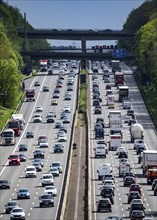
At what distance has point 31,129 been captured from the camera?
17488 centimetres

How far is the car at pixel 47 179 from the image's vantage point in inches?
4701

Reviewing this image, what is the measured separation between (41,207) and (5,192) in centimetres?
1259

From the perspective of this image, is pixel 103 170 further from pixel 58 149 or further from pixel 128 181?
pixel 58 149

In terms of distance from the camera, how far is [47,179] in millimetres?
120688

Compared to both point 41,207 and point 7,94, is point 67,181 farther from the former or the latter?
point 7,94

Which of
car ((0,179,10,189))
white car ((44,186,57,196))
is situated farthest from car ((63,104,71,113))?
white car ((44,186,57,196))

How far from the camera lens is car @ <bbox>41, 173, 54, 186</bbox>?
119 m

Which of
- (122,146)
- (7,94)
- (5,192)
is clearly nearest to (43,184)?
(5,192)

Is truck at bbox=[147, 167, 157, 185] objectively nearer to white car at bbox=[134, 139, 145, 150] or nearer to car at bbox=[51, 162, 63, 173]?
car at bbox=[51, 162, 63, 173]

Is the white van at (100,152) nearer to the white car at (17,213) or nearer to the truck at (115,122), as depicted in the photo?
the truck at (115,122)

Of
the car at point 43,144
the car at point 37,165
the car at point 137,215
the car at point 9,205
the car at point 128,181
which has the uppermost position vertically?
the car at point 137,215

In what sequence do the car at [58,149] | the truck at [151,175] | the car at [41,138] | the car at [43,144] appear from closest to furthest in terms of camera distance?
the truck at [151,175], the car at [58,149], the car at [43,144], the car at [41,138]

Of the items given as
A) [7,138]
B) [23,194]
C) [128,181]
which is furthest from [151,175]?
[7,138]

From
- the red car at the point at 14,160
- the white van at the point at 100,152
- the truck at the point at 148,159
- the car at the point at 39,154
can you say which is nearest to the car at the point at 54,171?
the truck at the point at 148,159
